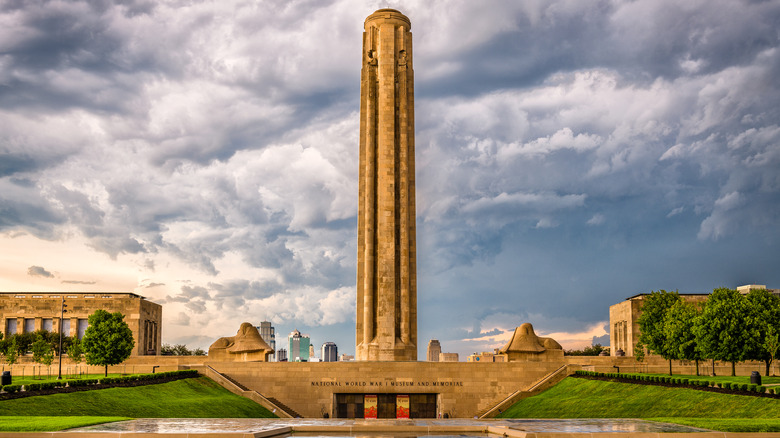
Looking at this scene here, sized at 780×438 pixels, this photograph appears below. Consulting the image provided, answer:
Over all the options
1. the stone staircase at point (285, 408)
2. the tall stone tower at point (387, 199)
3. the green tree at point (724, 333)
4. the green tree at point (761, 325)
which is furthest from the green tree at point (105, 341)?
the green tree at point (761, 325)

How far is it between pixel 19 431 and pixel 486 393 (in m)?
39.8

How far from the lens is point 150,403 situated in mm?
41719

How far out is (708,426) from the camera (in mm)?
26234

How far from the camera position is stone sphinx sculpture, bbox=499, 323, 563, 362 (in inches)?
2522

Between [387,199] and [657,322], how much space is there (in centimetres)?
2632

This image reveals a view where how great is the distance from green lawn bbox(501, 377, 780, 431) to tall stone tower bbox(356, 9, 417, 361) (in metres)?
16.8

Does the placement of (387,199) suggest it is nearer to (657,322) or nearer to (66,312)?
(657,322)

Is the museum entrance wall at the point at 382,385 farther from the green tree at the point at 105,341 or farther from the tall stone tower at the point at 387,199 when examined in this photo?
the green tree at the point at 105,341

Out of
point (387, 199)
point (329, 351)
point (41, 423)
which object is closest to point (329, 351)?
point (329, 351)

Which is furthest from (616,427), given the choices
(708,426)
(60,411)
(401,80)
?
(401,80)

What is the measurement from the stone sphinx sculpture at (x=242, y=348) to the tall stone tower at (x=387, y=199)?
9609 mm

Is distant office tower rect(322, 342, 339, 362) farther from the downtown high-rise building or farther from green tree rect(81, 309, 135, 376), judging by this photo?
green tree rect(81, 309, 135, 376)

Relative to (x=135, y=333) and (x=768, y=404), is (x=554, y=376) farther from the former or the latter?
(x=135, y=333)

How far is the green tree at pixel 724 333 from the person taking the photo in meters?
50.6
